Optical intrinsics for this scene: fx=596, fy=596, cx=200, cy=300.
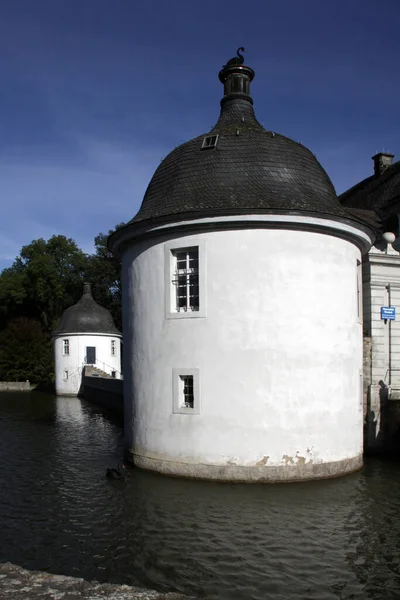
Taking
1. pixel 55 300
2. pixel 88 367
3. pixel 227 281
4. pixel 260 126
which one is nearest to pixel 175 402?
pixel 227 281

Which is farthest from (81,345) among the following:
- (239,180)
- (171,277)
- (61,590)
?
(61,590)

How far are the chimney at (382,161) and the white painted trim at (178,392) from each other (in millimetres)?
14631

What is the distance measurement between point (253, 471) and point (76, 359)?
29751mm

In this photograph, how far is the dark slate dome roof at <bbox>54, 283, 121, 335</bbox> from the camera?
40.2 meters

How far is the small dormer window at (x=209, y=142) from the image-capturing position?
13852 mm

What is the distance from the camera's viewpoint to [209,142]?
14008mm

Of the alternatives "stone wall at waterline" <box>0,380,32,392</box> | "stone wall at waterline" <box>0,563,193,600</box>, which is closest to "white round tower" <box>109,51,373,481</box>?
"stone wall at waterline" <box>0,563,193,600</box>

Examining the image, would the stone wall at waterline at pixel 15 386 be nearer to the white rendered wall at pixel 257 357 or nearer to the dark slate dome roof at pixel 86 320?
the dark slate dome roof at pixel 86 320

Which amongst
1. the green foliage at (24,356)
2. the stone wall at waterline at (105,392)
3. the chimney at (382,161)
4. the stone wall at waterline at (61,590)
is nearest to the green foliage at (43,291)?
the green foliage at (24,356)

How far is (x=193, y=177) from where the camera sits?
→ 13.4 metres

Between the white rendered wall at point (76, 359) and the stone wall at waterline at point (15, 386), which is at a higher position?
the white rendered wall at point (76, 359)

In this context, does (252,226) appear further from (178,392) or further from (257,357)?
(178,392)

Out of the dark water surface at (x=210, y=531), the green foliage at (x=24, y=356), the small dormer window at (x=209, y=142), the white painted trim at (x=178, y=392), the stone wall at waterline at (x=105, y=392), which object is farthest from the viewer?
the green foliage at (x=24, y=356)

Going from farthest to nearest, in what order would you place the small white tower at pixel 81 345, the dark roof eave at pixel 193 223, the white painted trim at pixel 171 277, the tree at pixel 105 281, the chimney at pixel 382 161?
the tree at pixel 105 281
the small white tower at pixel 81 345
the chimney at pixel 382 161
the white painted trim at pixel 171 277
the dark roof eave at pixel 193 223
